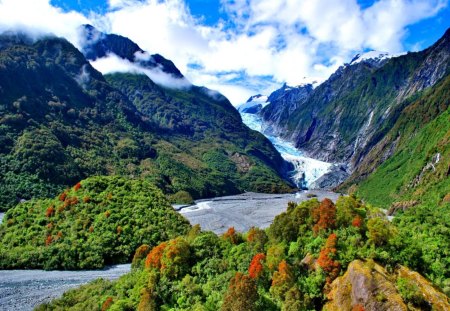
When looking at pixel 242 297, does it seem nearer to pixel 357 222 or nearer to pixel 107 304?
pixel 357 222

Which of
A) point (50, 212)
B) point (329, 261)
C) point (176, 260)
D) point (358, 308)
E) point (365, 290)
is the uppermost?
point (50, 212)

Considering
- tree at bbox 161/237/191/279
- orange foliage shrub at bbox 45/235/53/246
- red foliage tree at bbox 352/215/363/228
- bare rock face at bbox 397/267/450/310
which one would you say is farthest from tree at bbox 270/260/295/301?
orange foliage shrub at bbox 45/235/53/246

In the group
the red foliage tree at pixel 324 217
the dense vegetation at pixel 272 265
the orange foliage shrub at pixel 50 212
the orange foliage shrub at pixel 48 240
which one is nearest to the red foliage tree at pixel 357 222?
the dense vegetation at pixel 272 265

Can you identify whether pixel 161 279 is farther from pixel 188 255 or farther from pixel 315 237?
pixel 315 237

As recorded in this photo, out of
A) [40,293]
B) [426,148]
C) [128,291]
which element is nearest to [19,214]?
[40,293]

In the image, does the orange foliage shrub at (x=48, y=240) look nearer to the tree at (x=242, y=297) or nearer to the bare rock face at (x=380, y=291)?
the tree at (x=242, y=297)

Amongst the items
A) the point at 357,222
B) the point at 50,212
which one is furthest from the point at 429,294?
the point at 50,212
